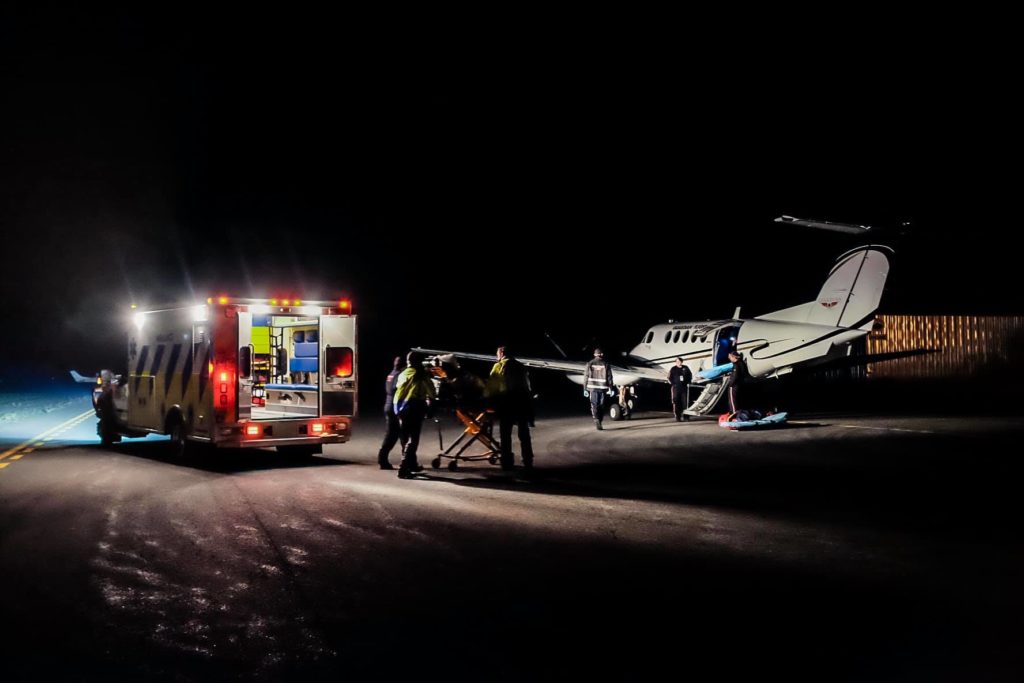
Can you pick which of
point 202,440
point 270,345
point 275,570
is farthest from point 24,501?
point 270,345

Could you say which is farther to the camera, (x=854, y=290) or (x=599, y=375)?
(x=854, y=290)

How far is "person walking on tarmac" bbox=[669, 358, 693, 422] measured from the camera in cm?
2234

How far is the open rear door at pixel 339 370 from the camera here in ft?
47.7

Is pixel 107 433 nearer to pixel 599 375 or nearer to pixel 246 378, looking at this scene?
pixel 246 378

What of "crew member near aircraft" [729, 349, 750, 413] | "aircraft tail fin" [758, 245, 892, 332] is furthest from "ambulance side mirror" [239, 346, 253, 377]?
"aircraft tail fin" [758, 245, 892, 332]

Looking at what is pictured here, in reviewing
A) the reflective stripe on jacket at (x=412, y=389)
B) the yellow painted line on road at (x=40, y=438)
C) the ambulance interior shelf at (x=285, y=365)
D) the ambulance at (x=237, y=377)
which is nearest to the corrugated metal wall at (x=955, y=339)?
the ambulance interior shelf at (x=285, y=365)

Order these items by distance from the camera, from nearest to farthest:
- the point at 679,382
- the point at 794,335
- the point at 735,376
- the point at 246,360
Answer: the point at 246,360, the point at 735,376, the point at 679,382, the point at 794,335

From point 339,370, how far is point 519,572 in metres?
8.49

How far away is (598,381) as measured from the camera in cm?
2031

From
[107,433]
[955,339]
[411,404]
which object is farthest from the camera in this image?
[955,339]

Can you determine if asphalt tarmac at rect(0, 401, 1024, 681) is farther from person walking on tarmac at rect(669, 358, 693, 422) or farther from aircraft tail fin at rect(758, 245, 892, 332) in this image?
aircraft tail fin at rect(758, 245, 892, 332)

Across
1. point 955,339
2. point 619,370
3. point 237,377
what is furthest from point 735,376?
point 955,339

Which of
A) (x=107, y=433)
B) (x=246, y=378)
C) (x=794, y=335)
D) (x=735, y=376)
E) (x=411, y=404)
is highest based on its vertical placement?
(x=794, y=335)

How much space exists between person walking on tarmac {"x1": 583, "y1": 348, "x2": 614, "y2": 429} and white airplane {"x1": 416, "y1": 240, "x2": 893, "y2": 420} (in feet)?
8.77
